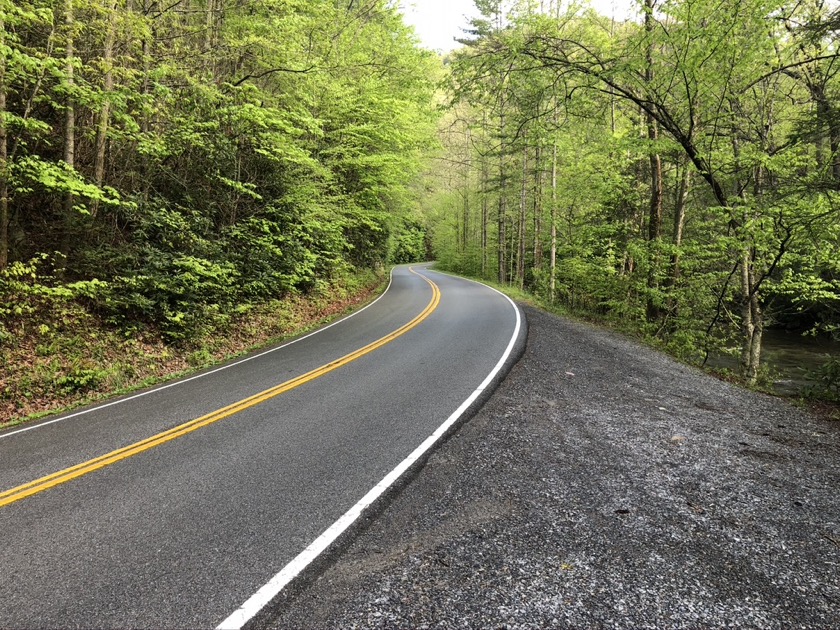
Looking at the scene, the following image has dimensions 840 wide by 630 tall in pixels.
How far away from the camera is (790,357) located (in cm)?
1468

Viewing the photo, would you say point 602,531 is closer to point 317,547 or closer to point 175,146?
point 317,547

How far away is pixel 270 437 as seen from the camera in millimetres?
4840

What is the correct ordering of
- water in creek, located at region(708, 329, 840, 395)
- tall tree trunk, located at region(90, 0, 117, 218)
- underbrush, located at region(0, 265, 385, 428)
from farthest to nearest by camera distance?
water in creek, located at region(708, 329, 840, 395), tall tree trunk, located at region(90, 0, 117, 218), underbrush, located at region(0, 265, 385, 428)

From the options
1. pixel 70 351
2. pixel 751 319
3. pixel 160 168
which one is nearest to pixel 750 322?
pixel 751 319

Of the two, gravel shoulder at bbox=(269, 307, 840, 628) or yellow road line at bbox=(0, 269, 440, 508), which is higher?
gravel shoulder at bbox=(269, 307, 840, 628)

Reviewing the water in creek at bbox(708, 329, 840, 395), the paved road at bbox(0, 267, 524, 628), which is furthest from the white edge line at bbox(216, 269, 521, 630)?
the water in creek at bbox(708, 329, 840, 395)

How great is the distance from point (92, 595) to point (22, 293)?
756 centimetres

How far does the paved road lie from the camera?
2.59m

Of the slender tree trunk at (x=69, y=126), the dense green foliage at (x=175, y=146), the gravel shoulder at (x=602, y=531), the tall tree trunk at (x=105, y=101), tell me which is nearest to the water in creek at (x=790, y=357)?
the gravel shoulder at (x=602, y=531)

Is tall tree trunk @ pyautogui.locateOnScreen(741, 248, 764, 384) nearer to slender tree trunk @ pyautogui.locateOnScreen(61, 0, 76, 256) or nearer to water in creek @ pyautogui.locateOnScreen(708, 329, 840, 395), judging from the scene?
water in creek @ pyautogui.locateOnScreen(708, 329, 840, 395)

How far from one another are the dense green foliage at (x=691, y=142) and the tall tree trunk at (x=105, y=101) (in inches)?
253

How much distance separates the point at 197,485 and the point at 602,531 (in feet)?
11.3

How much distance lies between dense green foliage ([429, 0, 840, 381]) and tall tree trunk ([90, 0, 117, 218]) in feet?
21.1

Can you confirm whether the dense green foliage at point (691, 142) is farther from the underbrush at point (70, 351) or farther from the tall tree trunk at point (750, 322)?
the underbrush at point (70, 351)
